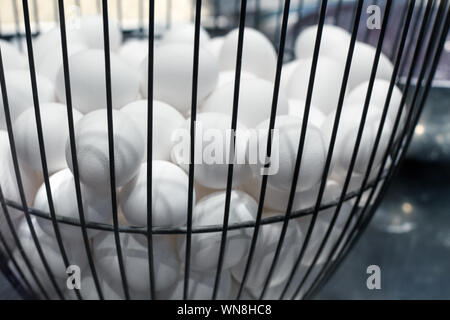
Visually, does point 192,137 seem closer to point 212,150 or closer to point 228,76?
point 212,150

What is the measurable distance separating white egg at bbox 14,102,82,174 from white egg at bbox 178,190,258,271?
86mm

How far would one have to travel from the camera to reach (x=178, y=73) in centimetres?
32

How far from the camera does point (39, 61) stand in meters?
0.37

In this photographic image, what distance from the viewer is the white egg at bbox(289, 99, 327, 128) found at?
34cm

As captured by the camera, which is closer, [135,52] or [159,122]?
[159,122]

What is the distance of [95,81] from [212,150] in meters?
0.08

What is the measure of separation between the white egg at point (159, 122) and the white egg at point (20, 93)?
0.06 m

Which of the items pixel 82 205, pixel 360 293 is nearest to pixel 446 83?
pixel 360 293

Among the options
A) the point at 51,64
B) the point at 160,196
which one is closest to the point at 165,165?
the point at 160,196

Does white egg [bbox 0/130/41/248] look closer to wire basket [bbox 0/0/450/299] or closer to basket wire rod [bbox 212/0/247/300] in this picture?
wire basket [bbox 0/0/450/299]

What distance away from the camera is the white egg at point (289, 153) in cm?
28

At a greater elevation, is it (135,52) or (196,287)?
(135,52)

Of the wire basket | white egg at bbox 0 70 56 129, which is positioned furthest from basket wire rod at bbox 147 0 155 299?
white egg at bbox 0 70 56 129

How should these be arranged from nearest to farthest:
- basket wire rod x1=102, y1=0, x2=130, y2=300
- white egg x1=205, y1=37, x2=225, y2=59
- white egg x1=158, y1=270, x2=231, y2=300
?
1. basket wire rod x1=102, y1=0, x2=130, y2=300
2. white egg x1=158, y1=270, x2=231, y2=300
3. white egg x1=205, y1=37, x2=225, y2=59
